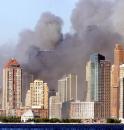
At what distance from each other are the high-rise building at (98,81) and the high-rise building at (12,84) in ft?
22.7

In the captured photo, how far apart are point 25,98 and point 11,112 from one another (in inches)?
260

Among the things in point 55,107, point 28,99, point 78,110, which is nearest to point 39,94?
point 28,99

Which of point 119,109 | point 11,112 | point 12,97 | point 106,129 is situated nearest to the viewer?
point 106,129

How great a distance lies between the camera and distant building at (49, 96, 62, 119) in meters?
65.1

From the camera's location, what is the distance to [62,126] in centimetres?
3400

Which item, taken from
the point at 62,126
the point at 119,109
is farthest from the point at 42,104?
the point at 62,126

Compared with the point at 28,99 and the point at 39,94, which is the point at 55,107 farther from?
the point at 28,99

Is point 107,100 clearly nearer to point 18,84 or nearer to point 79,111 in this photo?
point 79,111

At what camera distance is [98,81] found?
68.5 meters

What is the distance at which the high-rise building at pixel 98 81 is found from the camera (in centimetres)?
6744

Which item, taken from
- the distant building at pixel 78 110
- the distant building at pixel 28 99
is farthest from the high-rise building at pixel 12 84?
the distant building at pixel 78 110

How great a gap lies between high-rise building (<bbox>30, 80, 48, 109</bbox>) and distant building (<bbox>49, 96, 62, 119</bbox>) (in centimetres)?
57

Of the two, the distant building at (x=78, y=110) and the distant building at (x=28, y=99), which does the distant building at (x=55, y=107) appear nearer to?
the distant building at (x=78, y=110)

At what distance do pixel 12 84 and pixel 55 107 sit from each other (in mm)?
7628
